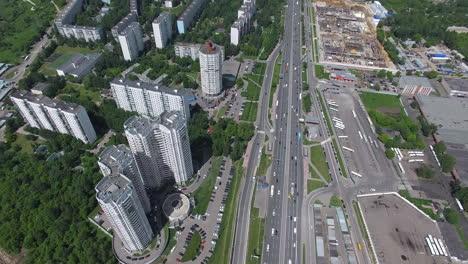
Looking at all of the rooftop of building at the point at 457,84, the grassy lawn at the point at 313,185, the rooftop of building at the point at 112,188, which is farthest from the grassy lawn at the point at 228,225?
the rooftop of building at the point at 457,84

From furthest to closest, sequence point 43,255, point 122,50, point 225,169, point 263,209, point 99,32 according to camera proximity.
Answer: point 99,32 < point 122,50 < point 225,169 < point 263,209 < point 43,255

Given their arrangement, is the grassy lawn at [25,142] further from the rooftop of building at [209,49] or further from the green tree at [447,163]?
the green tree at [447,163]

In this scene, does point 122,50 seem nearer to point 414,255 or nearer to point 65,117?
point 65,117

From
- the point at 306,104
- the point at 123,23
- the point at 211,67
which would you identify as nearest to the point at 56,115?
the point at 211,67

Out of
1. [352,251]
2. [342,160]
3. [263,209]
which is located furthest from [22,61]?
[352,251]

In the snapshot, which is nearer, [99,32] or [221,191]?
[221,191]

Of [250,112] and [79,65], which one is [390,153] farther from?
[79,65]

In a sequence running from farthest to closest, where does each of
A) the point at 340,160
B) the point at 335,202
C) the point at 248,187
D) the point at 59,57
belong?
the point at 59,57
the point at 340,160
the point at 248,187
the point at 335,202
